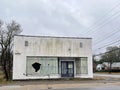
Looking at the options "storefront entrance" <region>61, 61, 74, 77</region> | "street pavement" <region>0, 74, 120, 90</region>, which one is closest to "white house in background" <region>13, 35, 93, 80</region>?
"storefront entrance" <region>61, 61, 74, 77</region>

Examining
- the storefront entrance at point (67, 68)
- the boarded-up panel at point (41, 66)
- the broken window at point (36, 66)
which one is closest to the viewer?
the boarded-up panel at point (41, 66)

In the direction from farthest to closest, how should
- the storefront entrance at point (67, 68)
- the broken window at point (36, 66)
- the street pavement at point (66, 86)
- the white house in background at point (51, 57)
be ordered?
the storefront entrance at point (67, 68) < the broken window at point (36, 66) < the white house in background at point (51, 57) < the street pavement at point (66, 86)

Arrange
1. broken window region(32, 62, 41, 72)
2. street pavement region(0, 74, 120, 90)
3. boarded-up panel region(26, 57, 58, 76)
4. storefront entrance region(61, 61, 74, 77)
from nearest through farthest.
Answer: street pavement region(0, 74, 120, 90)
boarded-up panel region(26, 57, 58, 76)
broken window region(32, 62, 41, 72)
storefront entrance region(61, 61, 74, 77)

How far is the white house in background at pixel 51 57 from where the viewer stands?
→ 3250 centimetres

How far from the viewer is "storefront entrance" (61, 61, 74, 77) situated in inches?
1355

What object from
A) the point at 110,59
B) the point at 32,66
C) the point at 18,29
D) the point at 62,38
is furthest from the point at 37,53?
the point at 110,59

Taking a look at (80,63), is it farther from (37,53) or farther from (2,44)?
(2,44)

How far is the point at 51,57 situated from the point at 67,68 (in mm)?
2640

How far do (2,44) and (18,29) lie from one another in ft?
14.0

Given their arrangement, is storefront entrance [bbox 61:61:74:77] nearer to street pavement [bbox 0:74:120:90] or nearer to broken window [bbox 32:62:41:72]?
broken window [bbox 32:62:41:72]

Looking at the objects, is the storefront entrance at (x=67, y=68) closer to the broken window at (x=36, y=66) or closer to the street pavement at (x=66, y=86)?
the broken window at (x=36, y=66)

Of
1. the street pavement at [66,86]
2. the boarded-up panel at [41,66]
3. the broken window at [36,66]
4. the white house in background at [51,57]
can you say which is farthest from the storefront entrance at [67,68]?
the street pavement at [66,86]

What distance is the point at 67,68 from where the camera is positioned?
113ft

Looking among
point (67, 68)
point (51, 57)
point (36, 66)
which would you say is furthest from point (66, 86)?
point (67, 68)
